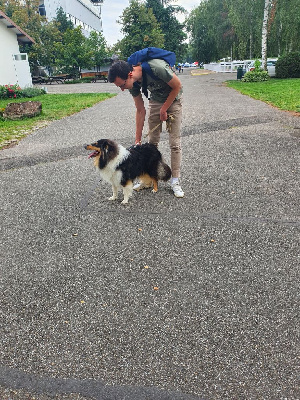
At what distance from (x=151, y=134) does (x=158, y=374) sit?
3.33 metres

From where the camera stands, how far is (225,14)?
4200 centimetres

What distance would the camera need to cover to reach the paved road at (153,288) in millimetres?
2105

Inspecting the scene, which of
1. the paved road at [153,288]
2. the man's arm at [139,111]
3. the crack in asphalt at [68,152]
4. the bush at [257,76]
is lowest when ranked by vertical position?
the paved road at [153,288]

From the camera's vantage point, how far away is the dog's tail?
15.4ft

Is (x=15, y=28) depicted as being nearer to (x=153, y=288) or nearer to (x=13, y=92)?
(x=13, y=92)

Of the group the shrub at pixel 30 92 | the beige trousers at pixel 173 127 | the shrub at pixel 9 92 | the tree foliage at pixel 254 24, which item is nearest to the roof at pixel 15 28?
the shrub at pixel 30 92

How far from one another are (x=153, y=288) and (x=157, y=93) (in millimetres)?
2627

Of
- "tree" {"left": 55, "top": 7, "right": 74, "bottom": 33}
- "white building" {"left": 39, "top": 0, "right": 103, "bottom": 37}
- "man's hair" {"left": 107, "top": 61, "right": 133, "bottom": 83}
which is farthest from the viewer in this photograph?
"white building" {"left": 39, "top": 0, "right": 103, "bottom": 37}

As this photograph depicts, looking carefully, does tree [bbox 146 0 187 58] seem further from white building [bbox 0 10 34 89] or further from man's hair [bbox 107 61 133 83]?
man's hair [bbox 107 61 133 83]

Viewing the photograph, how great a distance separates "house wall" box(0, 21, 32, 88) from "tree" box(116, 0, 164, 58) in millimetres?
23651

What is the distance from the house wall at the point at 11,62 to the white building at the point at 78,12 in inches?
1418

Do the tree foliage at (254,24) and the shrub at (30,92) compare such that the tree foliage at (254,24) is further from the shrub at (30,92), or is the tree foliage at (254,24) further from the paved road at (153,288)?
the paved road at (153,288)

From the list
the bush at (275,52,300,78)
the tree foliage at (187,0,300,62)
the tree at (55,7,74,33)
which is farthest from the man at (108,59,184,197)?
the tree at (55,7,74,33)

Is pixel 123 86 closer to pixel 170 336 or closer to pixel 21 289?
pixel 21 289
